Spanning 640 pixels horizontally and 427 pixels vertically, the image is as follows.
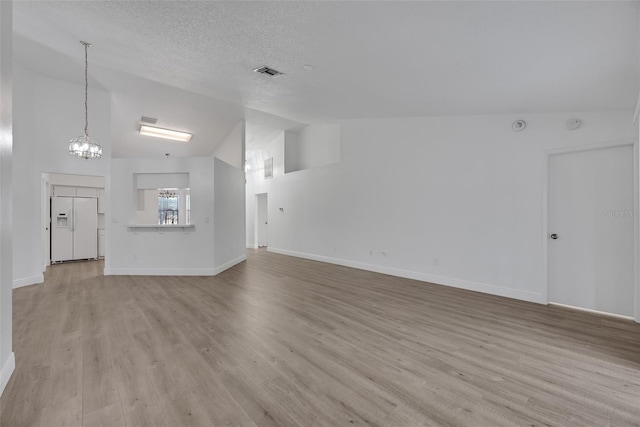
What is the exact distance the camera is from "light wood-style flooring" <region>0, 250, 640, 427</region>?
1834mm

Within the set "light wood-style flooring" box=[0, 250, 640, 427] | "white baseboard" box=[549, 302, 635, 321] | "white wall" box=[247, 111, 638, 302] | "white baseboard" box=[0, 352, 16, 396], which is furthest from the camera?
"white wall" box=[247, 111, 638, 302]

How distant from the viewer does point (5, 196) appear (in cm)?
220

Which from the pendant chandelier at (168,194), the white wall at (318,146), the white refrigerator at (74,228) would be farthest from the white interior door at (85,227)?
the white wall at (318,146)

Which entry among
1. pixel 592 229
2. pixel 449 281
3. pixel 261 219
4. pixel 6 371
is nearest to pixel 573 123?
pixel 592 229

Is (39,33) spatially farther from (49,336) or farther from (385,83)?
(385,83)

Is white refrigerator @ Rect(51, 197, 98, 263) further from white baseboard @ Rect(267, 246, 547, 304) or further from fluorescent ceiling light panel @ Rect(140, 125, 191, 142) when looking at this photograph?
white baseboard @ Rect(267, 246, 547, 304)

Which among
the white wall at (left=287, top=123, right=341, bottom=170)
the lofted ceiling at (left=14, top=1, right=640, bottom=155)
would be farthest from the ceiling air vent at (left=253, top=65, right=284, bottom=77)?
the white wall at (left=287, top=123, right=341, bottom=170)

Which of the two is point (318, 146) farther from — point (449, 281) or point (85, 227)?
point (85, 227)

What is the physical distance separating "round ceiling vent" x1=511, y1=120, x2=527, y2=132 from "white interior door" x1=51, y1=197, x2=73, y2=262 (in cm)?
1002

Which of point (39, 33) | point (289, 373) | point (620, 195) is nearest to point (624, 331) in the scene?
point (620, 195)

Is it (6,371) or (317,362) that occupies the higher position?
(6,371)

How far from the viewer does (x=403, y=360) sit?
98.0 inches

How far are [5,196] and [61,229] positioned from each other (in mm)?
6845

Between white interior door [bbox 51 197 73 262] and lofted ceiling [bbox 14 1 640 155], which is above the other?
lofted ceiling [bbox 14 1 640 155]
